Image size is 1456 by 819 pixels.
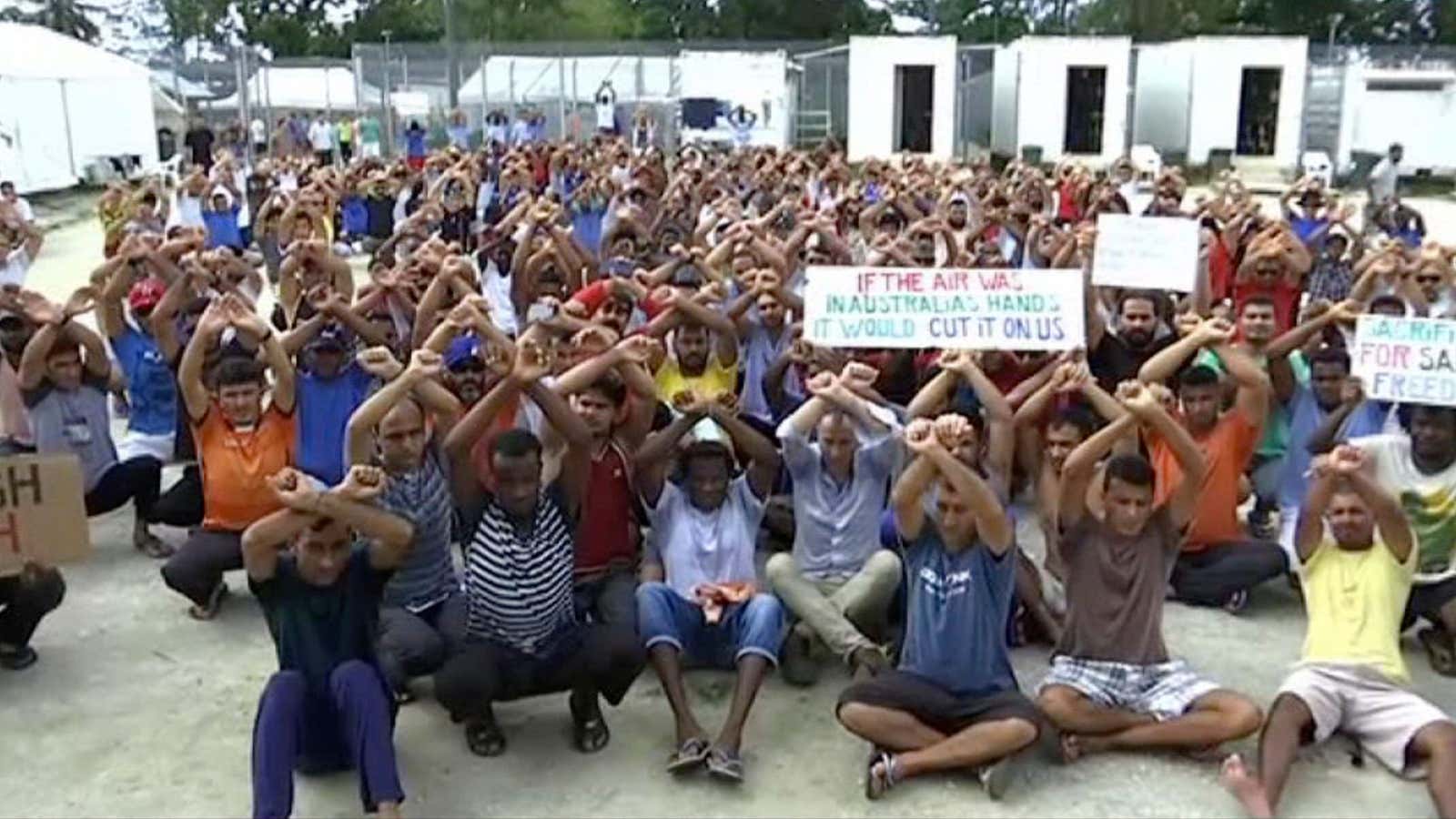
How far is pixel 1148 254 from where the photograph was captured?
26.0 feet

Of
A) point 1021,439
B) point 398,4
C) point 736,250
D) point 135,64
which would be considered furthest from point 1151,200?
point 398,4

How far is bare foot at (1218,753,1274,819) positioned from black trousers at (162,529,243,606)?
4.28m

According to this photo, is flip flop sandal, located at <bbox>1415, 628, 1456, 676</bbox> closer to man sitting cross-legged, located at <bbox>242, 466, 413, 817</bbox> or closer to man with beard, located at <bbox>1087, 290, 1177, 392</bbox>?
man with beard, located at <bbox>1087, 290, 1177, 392</bbox>

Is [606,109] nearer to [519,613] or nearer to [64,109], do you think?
[64,109]

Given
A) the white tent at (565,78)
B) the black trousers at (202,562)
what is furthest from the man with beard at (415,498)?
the white tent at (565,78)

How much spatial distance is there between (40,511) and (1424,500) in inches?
222

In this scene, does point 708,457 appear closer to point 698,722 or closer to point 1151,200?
point 698,722

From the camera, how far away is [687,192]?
43.8ft

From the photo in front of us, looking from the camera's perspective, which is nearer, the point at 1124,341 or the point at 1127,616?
the point at 1127,616

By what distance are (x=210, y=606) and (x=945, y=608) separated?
11.7 ft

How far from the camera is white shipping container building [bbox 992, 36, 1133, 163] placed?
31.6 m

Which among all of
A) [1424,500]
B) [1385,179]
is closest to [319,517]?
[1424,500]

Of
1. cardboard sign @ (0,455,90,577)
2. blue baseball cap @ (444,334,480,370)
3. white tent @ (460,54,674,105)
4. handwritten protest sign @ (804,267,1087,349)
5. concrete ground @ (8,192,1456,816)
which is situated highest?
white tent @ (460,54,674,105)

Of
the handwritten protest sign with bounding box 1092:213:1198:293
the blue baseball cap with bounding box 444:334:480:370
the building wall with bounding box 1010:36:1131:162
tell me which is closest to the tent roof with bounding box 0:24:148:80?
the building wall with bounding box 1010:36:1131:162
